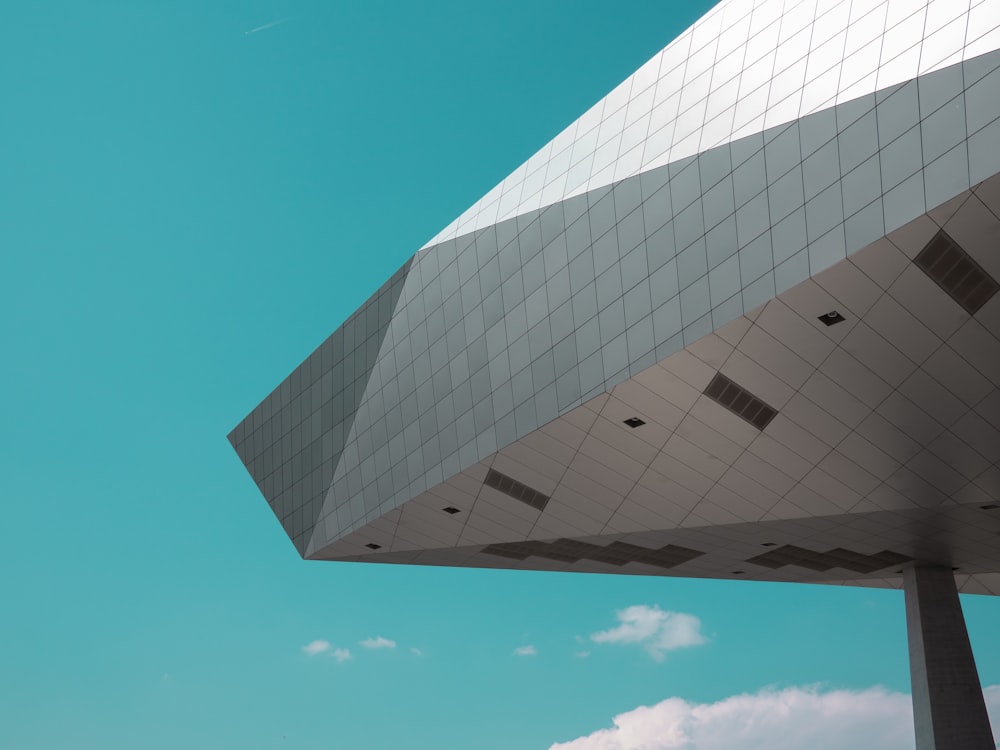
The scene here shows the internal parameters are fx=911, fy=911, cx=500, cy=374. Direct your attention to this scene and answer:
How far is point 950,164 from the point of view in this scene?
47.2ft

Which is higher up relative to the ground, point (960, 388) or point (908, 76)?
point (908, 76)

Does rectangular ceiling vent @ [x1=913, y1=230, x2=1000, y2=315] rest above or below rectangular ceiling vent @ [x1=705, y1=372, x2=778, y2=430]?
below

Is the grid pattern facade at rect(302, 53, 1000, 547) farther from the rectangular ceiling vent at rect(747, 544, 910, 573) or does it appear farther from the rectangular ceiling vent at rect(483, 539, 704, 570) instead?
the rectangular ceiling vent at rect(747, 544, 910, 573)

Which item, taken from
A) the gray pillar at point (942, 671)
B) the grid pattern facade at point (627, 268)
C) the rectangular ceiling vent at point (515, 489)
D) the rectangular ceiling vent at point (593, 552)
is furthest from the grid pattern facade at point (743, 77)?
the gray pillar at point (942, 671)

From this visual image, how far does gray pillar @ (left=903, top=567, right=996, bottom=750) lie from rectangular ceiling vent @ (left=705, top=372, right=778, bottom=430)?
49.0ft

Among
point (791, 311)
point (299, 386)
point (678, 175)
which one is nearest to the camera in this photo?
point (791, 311)

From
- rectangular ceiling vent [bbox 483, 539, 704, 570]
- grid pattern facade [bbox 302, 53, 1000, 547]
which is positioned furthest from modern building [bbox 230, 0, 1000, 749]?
rectangular ceiling vent [bbox 483, 539, 704, 570]

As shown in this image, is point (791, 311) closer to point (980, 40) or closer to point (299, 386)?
point (980, 40)

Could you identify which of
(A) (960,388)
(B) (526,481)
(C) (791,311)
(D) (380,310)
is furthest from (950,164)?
(D) (380,310)

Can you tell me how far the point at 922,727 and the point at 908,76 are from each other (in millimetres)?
22765

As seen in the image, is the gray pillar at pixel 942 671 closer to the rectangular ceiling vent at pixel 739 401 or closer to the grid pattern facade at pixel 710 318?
the grid pattern facade at pixel 710 318

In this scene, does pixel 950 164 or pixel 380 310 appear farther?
pixel 380 310

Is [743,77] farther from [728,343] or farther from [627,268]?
[728,343]

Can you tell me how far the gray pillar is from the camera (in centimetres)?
2905
